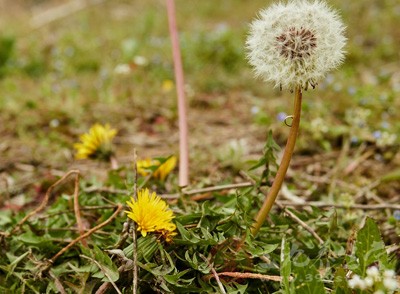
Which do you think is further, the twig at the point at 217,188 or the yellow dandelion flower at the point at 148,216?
the twig at the point at 217,188

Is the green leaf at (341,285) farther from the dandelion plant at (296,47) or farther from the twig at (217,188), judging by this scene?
the twig at (217,188)

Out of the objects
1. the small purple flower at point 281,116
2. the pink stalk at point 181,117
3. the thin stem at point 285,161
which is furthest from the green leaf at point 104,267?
the small purple flower at point 281,116

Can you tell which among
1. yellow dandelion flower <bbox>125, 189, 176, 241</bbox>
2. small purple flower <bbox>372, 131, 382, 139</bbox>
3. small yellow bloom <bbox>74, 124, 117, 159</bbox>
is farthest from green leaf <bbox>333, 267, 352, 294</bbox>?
small purple flower <bbox>372, 131, 382, 139</bbox>

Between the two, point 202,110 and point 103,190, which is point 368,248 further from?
point 202,110

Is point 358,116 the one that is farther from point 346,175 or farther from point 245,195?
point 245,195

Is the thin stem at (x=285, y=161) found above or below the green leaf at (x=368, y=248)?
above

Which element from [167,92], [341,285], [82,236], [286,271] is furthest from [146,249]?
[167,92]

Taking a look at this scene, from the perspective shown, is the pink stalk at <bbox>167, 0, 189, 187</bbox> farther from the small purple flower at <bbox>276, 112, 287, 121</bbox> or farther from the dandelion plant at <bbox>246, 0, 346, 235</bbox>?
the small purple flower at <bbox>276, 112, 287, 121</bbox>
